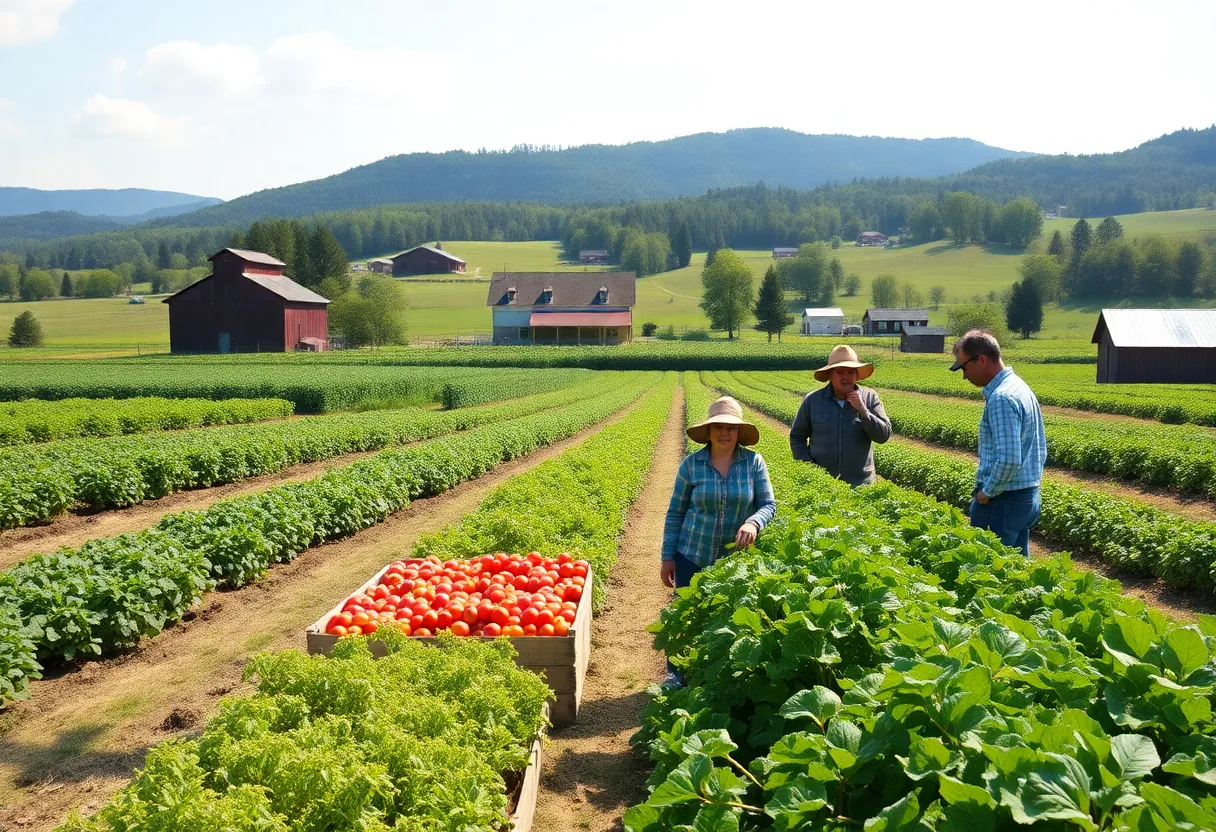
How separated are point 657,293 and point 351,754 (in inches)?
5137

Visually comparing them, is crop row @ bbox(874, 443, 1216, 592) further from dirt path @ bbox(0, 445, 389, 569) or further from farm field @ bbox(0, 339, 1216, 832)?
dirt path @ bbox(0, 445, 389, 569)

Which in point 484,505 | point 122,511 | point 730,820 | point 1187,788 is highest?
point 1187,788

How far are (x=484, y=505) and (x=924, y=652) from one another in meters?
8.99

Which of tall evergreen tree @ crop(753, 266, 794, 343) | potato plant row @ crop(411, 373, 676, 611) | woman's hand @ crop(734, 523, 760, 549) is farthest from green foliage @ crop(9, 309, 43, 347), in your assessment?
woman's hand @ crop(734, 523, 760, 549)

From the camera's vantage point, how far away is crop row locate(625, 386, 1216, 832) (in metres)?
2.14

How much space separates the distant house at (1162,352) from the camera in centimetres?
4384

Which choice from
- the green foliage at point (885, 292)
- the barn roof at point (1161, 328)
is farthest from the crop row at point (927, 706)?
the green foliage at point (885, 292)

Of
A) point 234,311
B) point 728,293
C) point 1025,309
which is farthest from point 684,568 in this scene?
point 1025,309

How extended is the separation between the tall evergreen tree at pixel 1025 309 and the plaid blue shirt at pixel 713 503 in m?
93.0

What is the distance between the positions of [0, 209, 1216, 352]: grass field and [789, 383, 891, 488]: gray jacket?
75.6 m

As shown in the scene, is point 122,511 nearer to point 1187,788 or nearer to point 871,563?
point 871,563

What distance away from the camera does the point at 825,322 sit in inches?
4117

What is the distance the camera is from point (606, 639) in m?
8.79

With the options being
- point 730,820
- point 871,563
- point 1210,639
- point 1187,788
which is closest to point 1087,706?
point 1187,788
